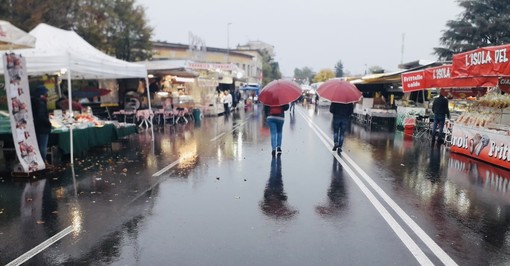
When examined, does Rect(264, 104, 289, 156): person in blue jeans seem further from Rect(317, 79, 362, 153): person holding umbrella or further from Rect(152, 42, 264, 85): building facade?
Rect(152, 42, 264, 85): building facade

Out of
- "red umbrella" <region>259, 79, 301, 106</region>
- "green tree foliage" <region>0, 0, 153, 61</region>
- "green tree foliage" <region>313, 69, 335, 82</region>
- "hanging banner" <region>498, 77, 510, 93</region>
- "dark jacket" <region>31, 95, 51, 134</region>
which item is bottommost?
"dark jacket" <region>31, 95, 51, 134</region>

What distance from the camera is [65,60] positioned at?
1025 cm

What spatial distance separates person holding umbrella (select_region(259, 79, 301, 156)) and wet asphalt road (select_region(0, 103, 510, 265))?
105 cm

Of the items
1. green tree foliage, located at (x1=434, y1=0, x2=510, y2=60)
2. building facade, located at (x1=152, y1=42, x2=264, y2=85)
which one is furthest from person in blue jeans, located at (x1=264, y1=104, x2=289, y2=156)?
green tree foliage, located at (x1=434, y1=0, x2=510, y2=60)

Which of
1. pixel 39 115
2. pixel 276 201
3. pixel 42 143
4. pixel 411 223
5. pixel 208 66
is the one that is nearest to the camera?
pixel 411 223

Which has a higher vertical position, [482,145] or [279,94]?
[279,94]

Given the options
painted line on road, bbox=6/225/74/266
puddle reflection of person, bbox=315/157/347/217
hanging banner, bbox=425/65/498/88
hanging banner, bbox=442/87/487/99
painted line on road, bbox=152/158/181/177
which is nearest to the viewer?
painted line on road, bbox=6/225/74/266

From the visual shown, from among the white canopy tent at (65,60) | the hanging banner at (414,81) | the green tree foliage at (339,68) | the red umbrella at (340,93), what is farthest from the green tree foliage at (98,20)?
the green tree foliage at (339,68)

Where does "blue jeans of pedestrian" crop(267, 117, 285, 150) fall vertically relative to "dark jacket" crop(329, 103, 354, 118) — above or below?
below

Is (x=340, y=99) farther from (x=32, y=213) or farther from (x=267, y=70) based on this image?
(x=267, y=70)

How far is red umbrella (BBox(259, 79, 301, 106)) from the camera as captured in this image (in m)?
11.0

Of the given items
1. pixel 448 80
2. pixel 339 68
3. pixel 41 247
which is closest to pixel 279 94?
pixel 448 80

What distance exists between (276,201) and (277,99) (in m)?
4.68

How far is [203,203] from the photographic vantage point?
670cm
